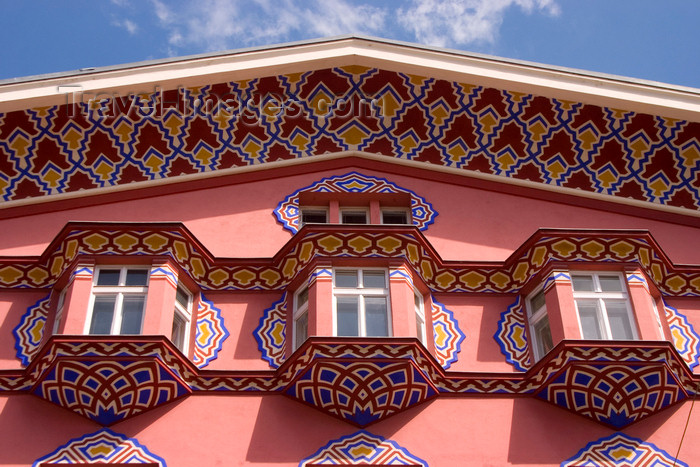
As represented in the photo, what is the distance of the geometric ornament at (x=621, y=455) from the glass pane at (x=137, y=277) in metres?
5.50

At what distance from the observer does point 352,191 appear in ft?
49.2

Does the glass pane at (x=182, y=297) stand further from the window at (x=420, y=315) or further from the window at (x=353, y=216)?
the window at (x=420, y=315)

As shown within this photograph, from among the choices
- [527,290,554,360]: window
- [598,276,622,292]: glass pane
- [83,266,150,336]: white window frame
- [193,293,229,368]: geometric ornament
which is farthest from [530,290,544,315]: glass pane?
[83,266,150,336]: white window frame

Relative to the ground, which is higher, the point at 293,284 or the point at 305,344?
the point at 293,284

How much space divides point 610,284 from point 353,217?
3797mm

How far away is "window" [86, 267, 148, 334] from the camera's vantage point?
40.9 ft

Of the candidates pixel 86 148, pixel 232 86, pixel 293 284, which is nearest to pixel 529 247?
pixel 293 284

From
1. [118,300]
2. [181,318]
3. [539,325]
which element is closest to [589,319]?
[539,325]

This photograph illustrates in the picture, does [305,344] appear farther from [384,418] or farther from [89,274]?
[89,274]

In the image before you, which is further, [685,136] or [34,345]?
[685,136]

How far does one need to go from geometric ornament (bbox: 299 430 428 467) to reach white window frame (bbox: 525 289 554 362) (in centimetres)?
232

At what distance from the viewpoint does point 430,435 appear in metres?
11.9

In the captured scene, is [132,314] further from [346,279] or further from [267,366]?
[346,279]

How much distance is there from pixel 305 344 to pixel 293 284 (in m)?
1.52
